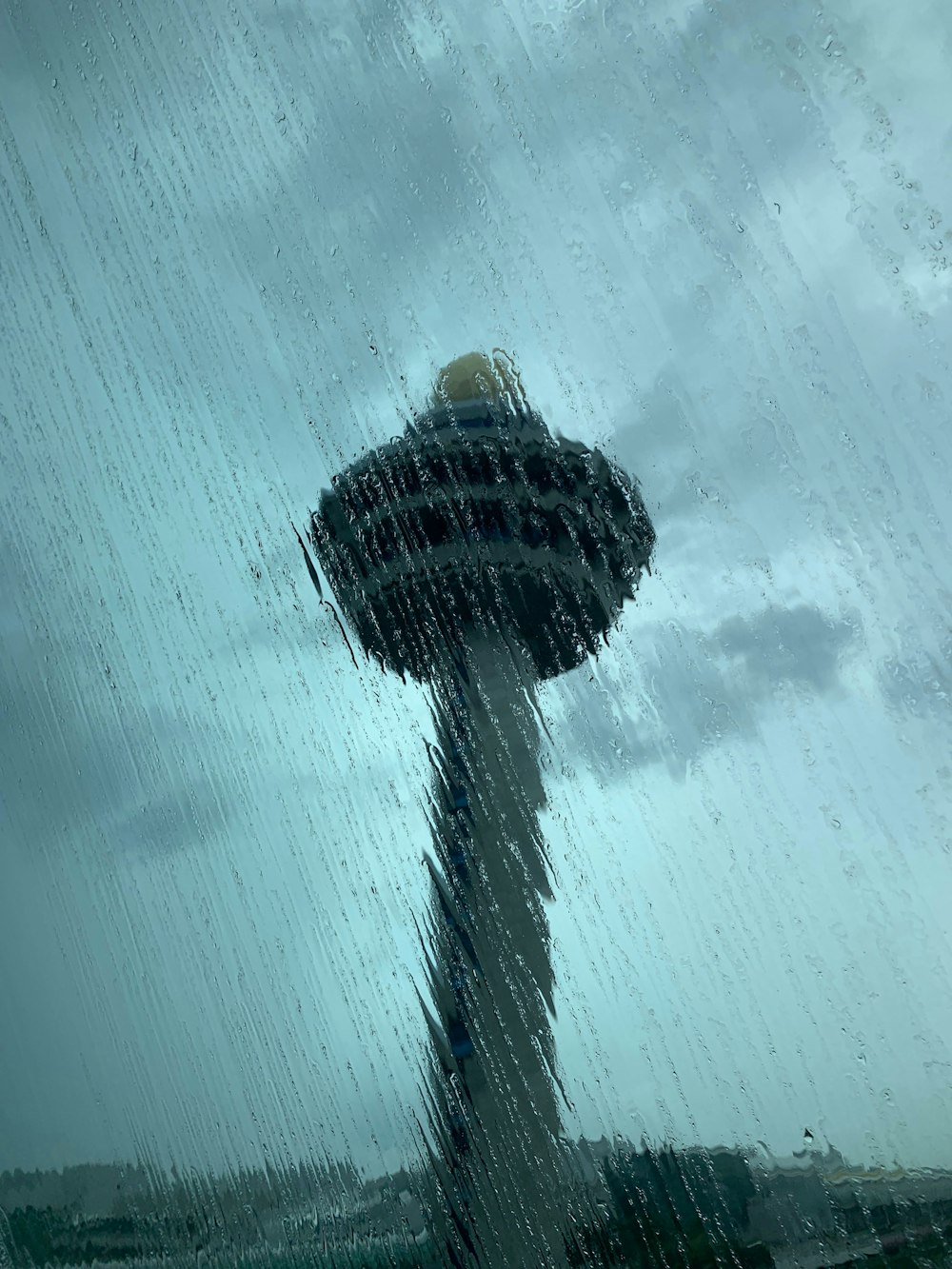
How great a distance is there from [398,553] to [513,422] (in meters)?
2.51

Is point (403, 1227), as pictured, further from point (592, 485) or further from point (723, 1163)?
point (592, 485)

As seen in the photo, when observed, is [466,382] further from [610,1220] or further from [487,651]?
[610,1220]

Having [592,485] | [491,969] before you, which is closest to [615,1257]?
[491,969]

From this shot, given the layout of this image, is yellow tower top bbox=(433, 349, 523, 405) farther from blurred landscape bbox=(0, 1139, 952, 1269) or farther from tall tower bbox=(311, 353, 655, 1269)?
blurred landscape bbox=(0, 1139, 952, 1269)

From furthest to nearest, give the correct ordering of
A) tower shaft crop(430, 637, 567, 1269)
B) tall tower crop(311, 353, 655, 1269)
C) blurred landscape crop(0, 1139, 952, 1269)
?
1. tall tower crop(311, 353, 655, 1269)
2. tower shaft crop(430, 637, 567, 1269)
3. blurred landscape crop(0, 1139, 952, 1269)

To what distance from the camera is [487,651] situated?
16.4 metres

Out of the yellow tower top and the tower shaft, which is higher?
the yellow tower top

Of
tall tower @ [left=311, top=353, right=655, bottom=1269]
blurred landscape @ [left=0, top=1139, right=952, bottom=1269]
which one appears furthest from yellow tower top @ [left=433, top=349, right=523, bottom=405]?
blurred landscape @ [left=0, top=1139, right=952, bottom=1269]

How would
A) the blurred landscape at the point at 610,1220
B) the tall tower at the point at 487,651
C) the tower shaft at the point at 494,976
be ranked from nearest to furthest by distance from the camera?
the blurred landscape at the point at 610,1220 → the tower shaft at the point at 494,976 → the tall tower at the point at 487,651

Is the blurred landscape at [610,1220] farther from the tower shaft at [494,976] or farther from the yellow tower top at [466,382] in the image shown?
the yellow tower top at [466,382]

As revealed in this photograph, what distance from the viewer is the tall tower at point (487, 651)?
13141mm

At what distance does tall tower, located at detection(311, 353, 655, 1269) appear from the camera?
13141mm

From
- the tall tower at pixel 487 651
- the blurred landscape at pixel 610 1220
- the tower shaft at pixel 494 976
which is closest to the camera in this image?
the blurred landscape at pixel 610 1220

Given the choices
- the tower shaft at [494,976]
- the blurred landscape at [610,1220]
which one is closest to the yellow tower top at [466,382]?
the tower shaft at [494,976]
